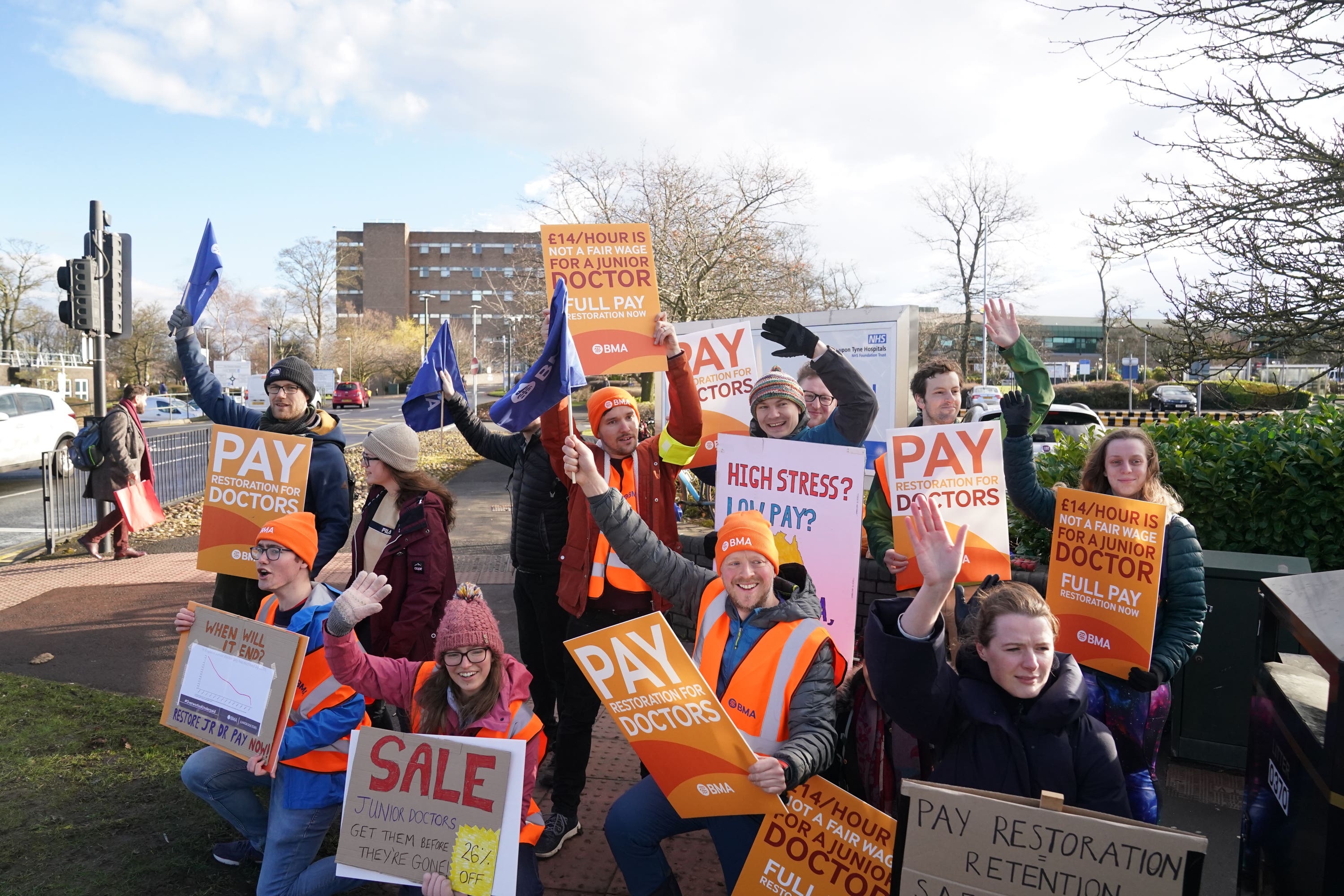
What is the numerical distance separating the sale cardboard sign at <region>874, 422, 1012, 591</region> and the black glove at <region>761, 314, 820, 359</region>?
2.11 feet

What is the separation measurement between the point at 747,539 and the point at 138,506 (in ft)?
31.2

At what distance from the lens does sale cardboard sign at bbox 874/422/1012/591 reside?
3842 mm

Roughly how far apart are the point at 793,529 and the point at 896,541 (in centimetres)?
48

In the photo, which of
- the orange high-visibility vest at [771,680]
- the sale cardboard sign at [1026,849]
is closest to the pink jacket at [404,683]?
the orange high-visibility vest at [771,680]

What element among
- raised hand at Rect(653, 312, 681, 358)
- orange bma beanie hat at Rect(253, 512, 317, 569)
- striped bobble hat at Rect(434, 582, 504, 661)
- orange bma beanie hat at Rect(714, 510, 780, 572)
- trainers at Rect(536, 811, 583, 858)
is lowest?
trainers at Rect(536, 811, 583, 858)

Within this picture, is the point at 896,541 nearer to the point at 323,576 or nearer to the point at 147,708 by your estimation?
the point at 147,708

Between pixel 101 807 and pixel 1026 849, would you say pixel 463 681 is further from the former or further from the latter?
pixel 101 807

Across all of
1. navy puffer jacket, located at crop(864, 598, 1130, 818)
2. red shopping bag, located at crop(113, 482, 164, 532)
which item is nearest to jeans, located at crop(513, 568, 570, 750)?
navy puffer jacket, located at crop(864, 598, 1130, 818)

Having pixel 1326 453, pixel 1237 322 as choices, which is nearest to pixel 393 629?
pixel 1326 453

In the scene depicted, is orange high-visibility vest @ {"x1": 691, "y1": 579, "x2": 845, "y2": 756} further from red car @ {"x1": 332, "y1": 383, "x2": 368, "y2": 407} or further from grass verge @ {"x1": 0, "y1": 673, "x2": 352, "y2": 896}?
red car @ {"x1": 332, "y1": 383, "x2": 368, "y2": 407}

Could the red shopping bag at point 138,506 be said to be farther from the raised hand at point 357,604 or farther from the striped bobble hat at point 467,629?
the striped bobble hat at point 467,629

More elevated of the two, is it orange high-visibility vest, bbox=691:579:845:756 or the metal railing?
orange high-visibility vest, bbox=691:579:845:756

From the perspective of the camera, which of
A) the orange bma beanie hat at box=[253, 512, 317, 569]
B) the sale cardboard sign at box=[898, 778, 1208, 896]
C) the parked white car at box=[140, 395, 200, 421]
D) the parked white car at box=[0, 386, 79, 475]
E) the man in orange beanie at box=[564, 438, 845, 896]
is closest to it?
the sale cardboard sign at box=[898, 778, 1208, 896]

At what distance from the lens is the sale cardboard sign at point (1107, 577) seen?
134 inches
